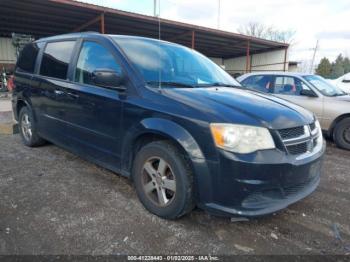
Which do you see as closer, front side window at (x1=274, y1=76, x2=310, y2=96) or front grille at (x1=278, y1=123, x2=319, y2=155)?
front grille at (x1=278, y1=123, x2=319, y2=155)

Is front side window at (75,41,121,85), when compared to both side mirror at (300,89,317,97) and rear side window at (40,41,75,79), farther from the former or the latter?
side mirror at (300,89,317,97)

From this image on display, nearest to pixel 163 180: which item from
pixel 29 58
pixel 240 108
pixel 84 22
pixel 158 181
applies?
pixel 158 181

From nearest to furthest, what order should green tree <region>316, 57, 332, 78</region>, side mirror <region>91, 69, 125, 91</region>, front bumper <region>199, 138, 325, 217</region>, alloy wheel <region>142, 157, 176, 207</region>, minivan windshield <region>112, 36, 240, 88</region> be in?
front bumper <region>199, 138, 325, 217</region>, alloy wheel <region>142, 157, 176, 207</region>, side mirror <region>91, 69, 125, 91</region>, minivan windshield <region>112, 36, 240, 88</region>, green tree <region>316, 57, 332, 78</region>

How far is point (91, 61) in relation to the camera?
3.39 meters

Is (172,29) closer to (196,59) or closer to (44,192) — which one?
(196,59)

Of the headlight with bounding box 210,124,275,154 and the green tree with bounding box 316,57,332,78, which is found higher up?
the green tree with bounding box 316,57,332,78

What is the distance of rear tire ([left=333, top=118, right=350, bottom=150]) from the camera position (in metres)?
5.82

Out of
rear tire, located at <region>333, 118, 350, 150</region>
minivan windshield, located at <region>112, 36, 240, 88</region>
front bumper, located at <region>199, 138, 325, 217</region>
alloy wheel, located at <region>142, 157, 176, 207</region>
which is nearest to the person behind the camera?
front bumper, located at <region>199, 138, 325, 217</region>

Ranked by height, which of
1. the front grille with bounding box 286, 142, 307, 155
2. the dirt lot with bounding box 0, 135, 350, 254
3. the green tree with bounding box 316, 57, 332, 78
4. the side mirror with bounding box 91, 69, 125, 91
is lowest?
the dirt lot with bounding box 0, 135, 350, 254

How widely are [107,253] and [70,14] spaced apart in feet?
51.9

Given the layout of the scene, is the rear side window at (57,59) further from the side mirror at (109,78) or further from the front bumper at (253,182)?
the front bumper at (253,182)

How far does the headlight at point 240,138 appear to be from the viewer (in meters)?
2.28

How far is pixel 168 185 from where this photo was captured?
266 cm

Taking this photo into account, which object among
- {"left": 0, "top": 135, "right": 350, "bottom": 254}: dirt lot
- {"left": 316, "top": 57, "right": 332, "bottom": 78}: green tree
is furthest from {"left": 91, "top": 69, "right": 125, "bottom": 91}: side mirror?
{"left": 316, "top": 57, "right": 332, "bottom": 78}: green tree
